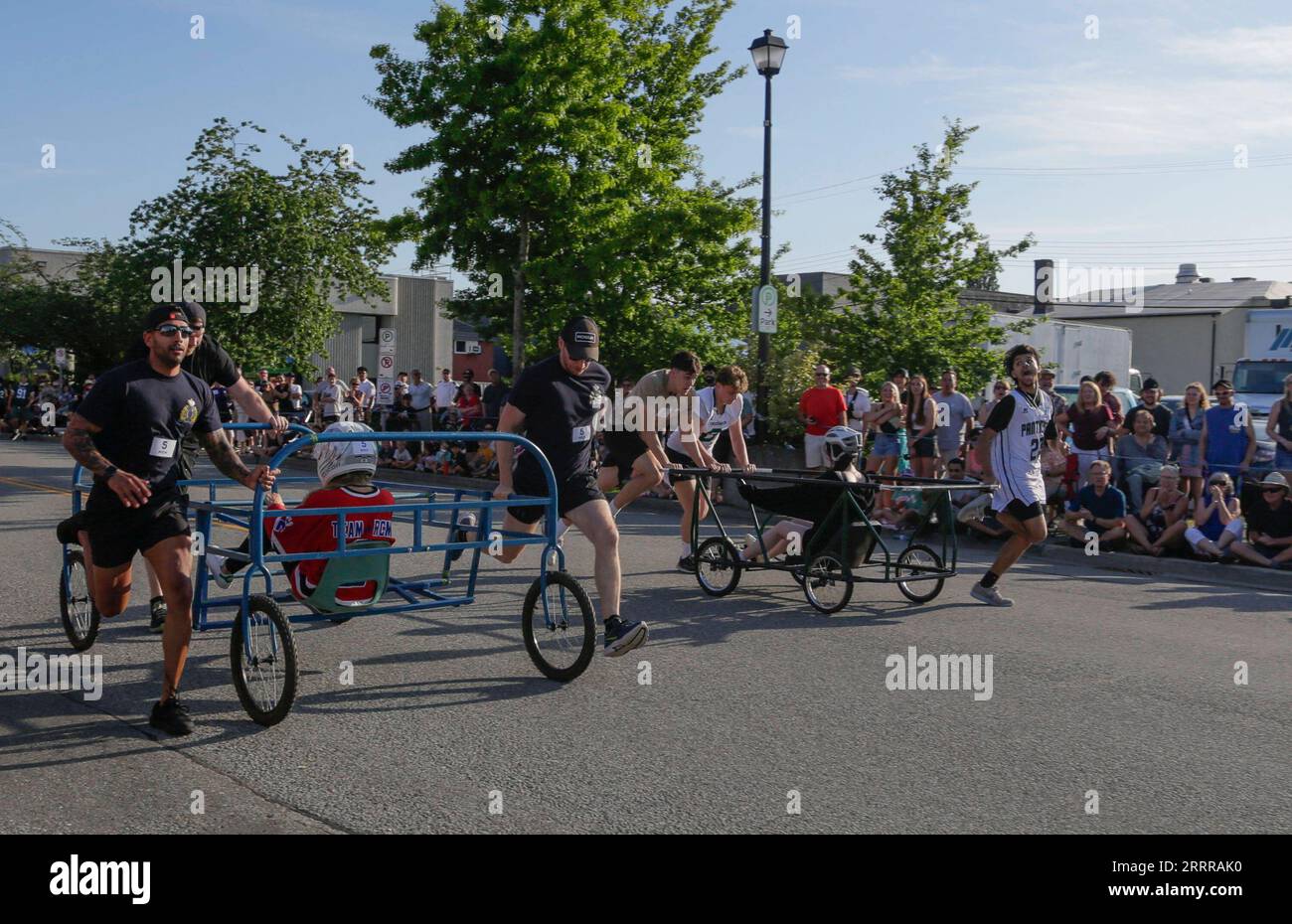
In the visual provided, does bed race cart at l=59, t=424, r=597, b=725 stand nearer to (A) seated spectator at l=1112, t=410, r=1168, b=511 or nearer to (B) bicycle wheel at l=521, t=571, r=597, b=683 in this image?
(B) bicycle wheel at l=521, t=571, r=597, b=683

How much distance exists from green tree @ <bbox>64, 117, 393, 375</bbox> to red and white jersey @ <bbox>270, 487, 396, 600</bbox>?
24.9 meters

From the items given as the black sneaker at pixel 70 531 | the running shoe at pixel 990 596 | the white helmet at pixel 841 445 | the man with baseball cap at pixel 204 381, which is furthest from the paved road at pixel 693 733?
the white helmet at pixel 841 445

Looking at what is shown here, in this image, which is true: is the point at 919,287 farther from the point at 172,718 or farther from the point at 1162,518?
the point at 172,718

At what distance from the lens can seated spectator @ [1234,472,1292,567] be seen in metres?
12.2

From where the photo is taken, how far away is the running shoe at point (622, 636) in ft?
22.8

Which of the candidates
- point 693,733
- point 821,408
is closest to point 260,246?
point 821,408

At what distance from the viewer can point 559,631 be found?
704cm

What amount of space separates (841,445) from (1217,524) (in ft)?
16.8

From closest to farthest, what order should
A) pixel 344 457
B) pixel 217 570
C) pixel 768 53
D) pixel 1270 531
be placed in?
pixel 344 457 → pixel 217 570 → pixel 1270 531 → pixel 768 53

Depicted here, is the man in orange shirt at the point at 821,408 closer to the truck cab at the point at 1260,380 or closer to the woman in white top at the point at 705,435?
the woman in white top at the point at 705,435

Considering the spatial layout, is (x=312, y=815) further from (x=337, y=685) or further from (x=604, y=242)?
(x=604, y=242)

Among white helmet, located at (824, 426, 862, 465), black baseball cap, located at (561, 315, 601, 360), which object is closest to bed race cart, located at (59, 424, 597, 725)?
black baseball cap, located at (561, 315, 601, 360)

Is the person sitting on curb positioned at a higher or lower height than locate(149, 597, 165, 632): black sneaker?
higher

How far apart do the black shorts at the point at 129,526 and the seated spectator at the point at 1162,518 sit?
10.2 meters
